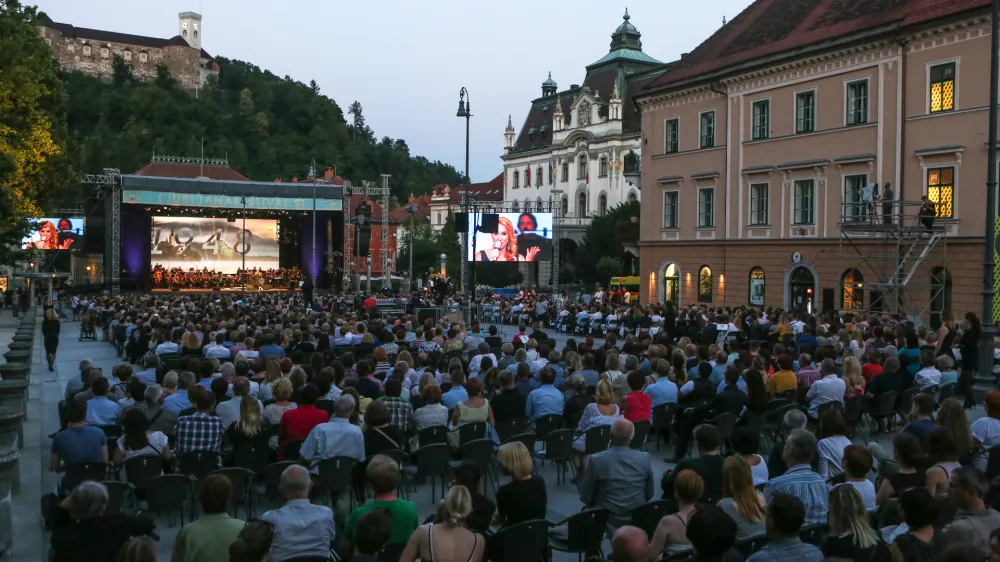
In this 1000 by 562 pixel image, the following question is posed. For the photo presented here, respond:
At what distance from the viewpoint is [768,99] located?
109ft

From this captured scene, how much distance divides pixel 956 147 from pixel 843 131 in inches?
175

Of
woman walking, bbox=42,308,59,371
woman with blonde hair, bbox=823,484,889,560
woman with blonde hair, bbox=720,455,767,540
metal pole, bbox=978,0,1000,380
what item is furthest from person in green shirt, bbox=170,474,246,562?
woman walking, bbox=42,308,59,371

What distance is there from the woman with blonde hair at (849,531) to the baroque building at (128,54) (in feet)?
480

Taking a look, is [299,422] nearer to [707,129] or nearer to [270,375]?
[270,375]

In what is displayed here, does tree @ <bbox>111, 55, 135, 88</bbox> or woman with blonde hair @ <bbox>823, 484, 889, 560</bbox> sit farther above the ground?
tree @ <bbox>111, 55, 135, 88</bbox>

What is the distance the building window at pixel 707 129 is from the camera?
1421 inches

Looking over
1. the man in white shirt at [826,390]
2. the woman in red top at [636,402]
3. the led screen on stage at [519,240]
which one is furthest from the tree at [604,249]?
the woman in red top at [636,402]

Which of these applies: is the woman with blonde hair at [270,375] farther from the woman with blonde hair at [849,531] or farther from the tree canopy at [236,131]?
the tree canopy at [236,131]

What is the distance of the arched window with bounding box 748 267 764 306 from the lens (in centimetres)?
3375

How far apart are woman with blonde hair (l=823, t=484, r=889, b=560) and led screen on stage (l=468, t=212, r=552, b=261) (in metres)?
39.4

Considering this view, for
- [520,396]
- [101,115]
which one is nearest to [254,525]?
[520,396]

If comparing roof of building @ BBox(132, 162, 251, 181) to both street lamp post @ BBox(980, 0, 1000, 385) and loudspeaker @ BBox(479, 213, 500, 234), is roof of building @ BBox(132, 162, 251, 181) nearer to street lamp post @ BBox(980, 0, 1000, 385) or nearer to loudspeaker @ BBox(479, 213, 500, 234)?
loudspeaker @ BBox(479, 213, 500, 234)

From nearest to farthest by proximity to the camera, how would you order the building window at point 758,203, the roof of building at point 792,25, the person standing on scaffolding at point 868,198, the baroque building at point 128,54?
the person standing on scaffolding at point 868,198, the roof of building at point 792,25, the building window at point 758,203, the baroque building at point 128,54

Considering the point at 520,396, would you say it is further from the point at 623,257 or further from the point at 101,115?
the point at 101,115
